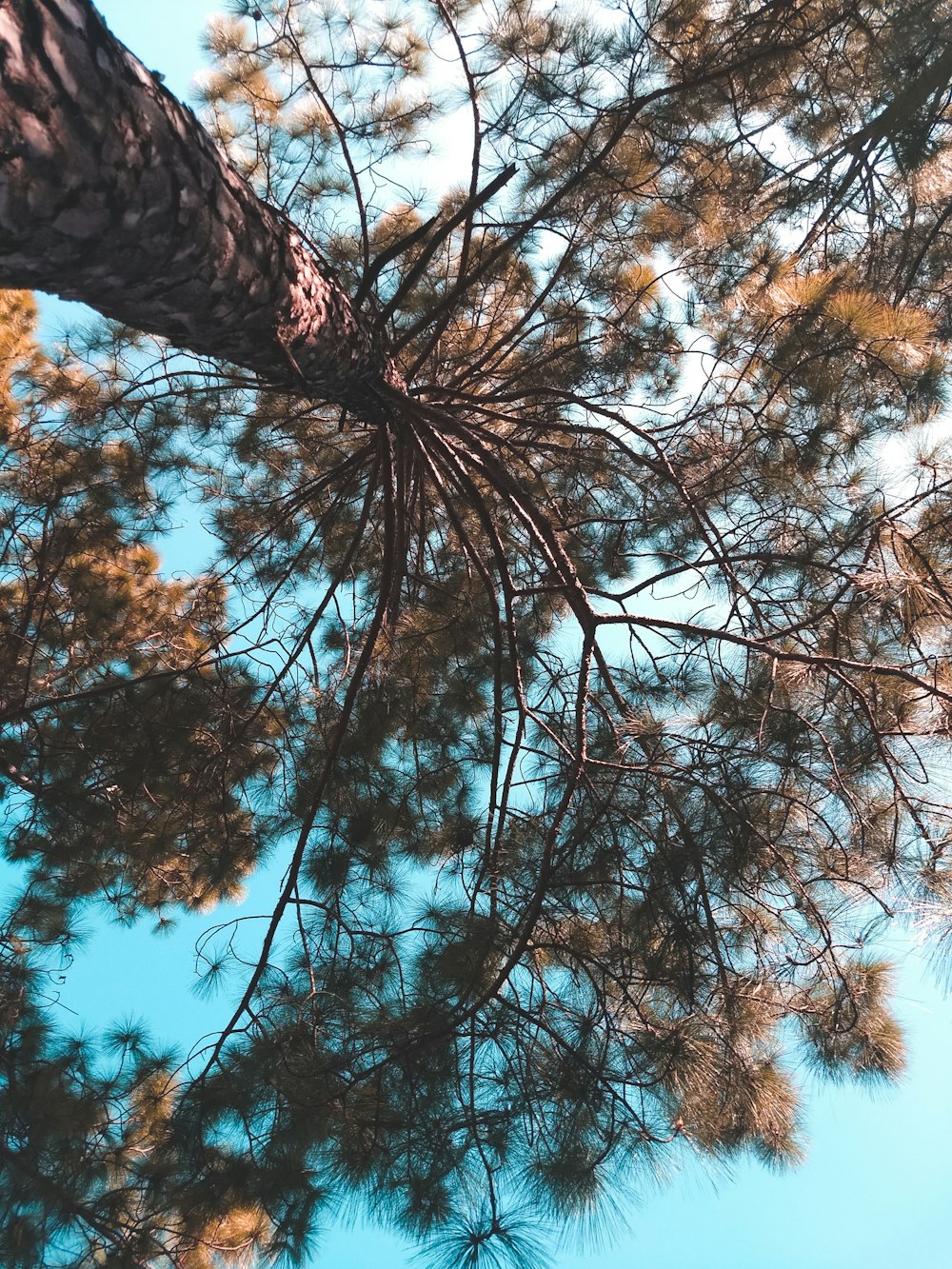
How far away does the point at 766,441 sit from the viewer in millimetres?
3035

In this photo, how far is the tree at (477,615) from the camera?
2.20 metres

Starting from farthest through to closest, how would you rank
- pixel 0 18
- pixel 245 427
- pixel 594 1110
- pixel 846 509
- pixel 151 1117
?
1. pixel 245 427
2. pixel 151 1117
3. pixel 846 509
4. pixel 594 1110
5. pixel 0 18

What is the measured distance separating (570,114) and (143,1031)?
402cm

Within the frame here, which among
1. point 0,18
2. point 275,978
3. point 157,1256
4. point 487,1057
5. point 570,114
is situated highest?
point 570,114

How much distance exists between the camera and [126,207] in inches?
46.2

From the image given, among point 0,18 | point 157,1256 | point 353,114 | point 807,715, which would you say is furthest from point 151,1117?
point 353,114

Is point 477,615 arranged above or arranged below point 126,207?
above

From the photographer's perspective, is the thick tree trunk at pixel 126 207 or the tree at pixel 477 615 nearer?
the thick tree trunk at pixel 126 207

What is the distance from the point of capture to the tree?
2.20 meters

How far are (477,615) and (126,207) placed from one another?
8.51 ft

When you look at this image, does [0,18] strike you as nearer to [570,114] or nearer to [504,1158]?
Answer: [570,114]

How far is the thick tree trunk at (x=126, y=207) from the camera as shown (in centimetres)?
98

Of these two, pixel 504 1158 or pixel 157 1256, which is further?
pixel 157 1256

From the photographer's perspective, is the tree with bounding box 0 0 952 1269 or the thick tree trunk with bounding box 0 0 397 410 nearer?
the thick tree trunk with bounding box 0 0 397 410
